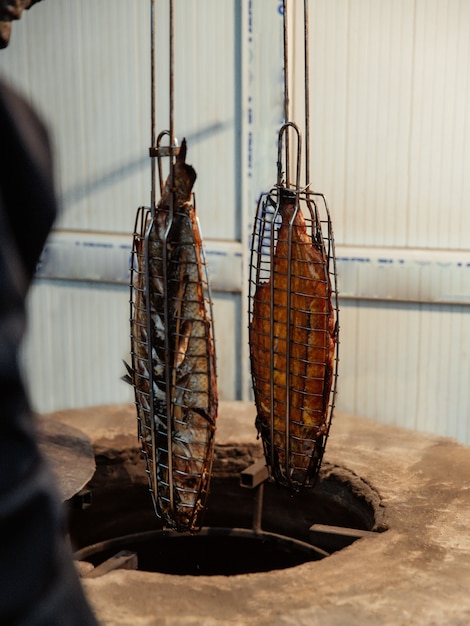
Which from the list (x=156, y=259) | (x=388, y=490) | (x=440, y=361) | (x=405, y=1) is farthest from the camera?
(x=440, y=361)

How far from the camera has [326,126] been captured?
11.4 ft

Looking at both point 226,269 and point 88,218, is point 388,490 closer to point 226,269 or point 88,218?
point 226,269

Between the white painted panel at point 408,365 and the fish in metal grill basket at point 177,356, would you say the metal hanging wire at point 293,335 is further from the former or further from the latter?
the white painted panel at point 408,365

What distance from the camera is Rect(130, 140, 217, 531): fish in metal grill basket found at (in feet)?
6.03

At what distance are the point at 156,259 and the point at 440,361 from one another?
6.38ft

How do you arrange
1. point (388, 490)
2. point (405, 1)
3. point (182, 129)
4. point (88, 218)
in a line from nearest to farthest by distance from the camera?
point (388, 490)
point (405, 1)
point (182, 129)
point (88, 218)

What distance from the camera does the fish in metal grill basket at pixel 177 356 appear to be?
6.03ft

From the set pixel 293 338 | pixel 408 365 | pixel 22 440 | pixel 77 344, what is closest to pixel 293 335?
pixel 293 338

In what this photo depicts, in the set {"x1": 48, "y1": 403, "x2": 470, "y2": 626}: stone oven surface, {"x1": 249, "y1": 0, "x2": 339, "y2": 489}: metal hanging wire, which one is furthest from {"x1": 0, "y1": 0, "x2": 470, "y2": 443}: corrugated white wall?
{"x1": 249, "y1": 0, "x2": 339, "y2": 489}: metal hanging wire

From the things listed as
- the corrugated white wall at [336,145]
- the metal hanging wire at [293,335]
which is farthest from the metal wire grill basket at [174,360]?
the corrugated white wall at [336,145]

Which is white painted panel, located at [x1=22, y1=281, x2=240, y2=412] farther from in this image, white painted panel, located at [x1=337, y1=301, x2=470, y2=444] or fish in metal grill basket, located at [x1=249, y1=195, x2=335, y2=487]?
fish in metal grill basket, located at [x1=249, y1=195, x2=335, y2=487]

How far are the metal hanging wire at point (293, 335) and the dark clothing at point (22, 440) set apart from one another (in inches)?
52.9

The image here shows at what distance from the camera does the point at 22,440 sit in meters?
0.61

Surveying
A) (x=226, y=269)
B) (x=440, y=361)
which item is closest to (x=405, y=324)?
(x=440, y=361)
